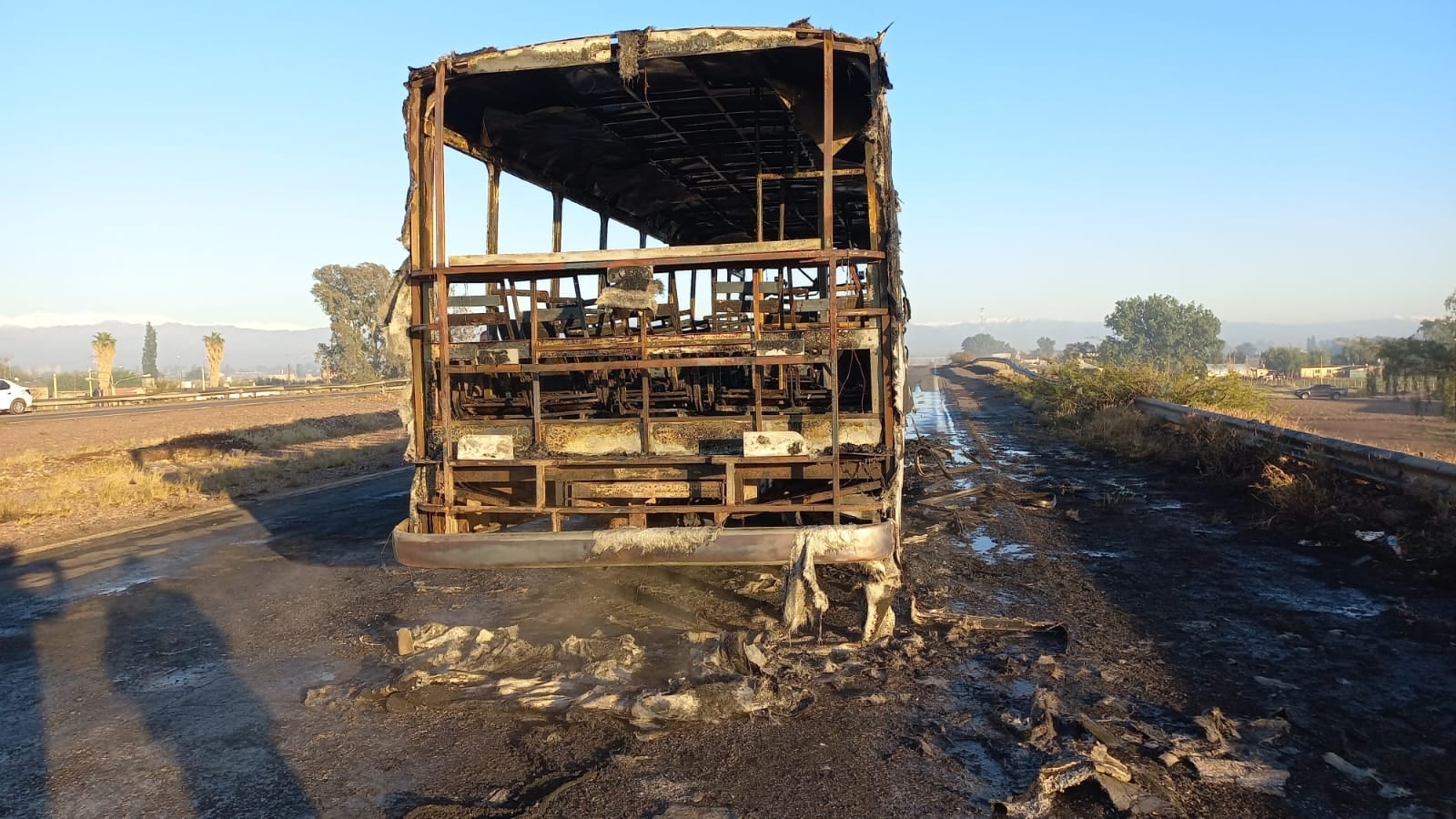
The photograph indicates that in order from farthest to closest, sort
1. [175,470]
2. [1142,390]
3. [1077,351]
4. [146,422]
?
[1077,351] → [146,422] → [1142,390] → [175,470]

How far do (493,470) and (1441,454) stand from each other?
1353cm

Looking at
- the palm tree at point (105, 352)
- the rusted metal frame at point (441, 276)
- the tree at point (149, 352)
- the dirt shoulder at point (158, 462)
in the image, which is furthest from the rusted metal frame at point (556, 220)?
the tree at point (149, 352)

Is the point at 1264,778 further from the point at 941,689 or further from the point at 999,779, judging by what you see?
the point at 941,689

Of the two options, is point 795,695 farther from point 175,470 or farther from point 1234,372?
point 1234,372

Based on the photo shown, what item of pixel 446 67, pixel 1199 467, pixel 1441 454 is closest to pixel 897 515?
pixel 446 67

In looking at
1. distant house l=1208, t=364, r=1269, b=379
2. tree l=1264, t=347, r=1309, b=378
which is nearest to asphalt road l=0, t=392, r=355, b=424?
distant house l=1208, t=364, r=1269, b=379

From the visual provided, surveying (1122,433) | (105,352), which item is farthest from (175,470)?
(105,352)

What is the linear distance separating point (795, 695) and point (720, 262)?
249 cm

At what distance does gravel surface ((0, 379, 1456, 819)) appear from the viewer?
3010 millimetres

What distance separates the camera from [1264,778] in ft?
9.80

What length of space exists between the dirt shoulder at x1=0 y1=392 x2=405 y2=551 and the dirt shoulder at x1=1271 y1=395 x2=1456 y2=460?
47.4 feet

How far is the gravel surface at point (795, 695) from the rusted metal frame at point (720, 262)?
2.18 m

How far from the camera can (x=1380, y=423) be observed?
64.0ft

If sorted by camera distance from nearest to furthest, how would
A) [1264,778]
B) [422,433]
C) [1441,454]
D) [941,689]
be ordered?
1. [1264,778]
2. [941,689]
3. [422,433]
4. [1441,454]
